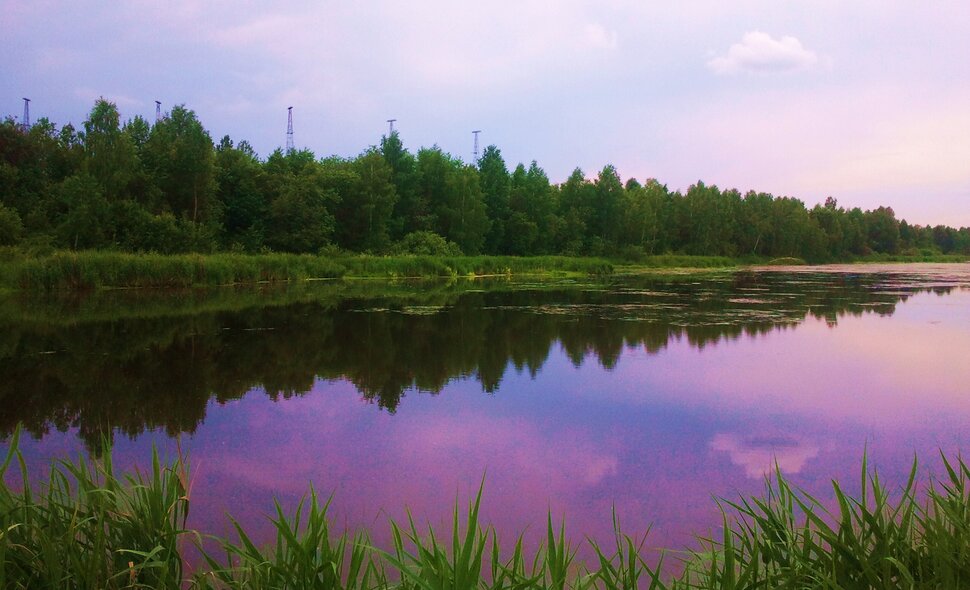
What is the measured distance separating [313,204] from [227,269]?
14481 millimetres

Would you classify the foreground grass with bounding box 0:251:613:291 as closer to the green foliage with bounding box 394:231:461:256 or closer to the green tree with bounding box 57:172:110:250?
the green tree with bounding box 57:172:110:250

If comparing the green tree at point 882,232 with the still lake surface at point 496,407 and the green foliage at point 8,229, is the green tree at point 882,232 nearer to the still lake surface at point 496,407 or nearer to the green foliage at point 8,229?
the still lake surface at point 496,407

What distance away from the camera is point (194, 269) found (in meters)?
22.9

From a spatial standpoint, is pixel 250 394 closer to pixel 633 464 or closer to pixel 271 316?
pixel 633 464

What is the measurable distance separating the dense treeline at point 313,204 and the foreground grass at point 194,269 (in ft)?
13.6

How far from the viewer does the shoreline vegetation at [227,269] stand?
64.7 feet

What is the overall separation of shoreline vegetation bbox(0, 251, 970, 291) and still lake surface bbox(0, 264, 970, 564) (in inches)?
240

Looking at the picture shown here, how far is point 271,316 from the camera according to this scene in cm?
1484

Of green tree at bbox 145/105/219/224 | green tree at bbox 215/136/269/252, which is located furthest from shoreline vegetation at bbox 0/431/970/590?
green tree at bbox 215/136/269/252

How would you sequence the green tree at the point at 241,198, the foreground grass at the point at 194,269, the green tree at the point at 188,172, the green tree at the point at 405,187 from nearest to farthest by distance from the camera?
the foreground grass at the point at 194,269 < the green tree at the point at 188,172 < the green tree at the point at 241,198 < the green tree at the point at 405,187

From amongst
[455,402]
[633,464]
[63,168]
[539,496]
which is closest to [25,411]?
[455,402]

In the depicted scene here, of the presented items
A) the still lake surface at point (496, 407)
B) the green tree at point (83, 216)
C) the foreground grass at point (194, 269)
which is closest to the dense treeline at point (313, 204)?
the green tree at point (83, 216)

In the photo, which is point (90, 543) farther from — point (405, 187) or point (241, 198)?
point (405, 187)

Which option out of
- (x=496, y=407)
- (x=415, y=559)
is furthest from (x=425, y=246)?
A: (x=415, y=559)
